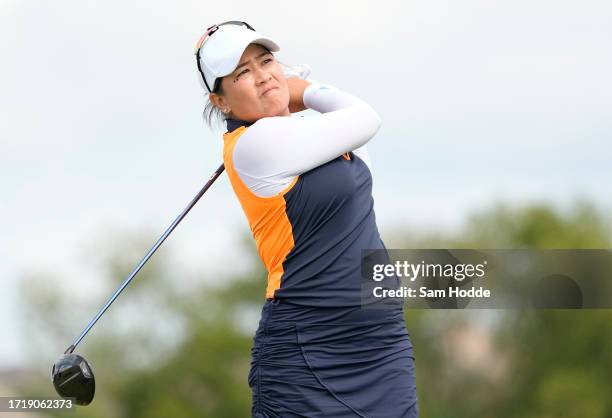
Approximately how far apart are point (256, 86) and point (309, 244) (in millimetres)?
525

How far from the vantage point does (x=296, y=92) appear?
3.76 meters

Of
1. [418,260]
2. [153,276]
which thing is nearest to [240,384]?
[153,276]

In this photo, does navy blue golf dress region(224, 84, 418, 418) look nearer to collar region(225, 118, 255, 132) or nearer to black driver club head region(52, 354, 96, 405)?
collar region(225, 118, 255, 132)

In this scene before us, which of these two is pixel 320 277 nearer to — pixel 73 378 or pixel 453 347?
pixel 73 378

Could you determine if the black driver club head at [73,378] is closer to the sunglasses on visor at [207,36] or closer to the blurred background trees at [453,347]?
the sunglasses on visor at [207,36]

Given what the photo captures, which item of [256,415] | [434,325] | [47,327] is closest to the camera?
[256,415]

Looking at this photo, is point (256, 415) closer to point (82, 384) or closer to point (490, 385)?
point (82, 384)

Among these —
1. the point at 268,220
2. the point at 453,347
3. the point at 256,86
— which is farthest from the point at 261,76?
the point at 453,347

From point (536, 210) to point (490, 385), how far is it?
19.7ft

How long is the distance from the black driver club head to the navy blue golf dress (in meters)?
0.76

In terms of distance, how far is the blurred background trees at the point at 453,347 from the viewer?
3466cm

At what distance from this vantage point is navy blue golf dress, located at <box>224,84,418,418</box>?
3.35 metres

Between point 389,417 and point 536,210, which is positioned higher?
point 536,210

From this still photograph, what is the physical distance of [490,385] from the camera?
37.0 m
